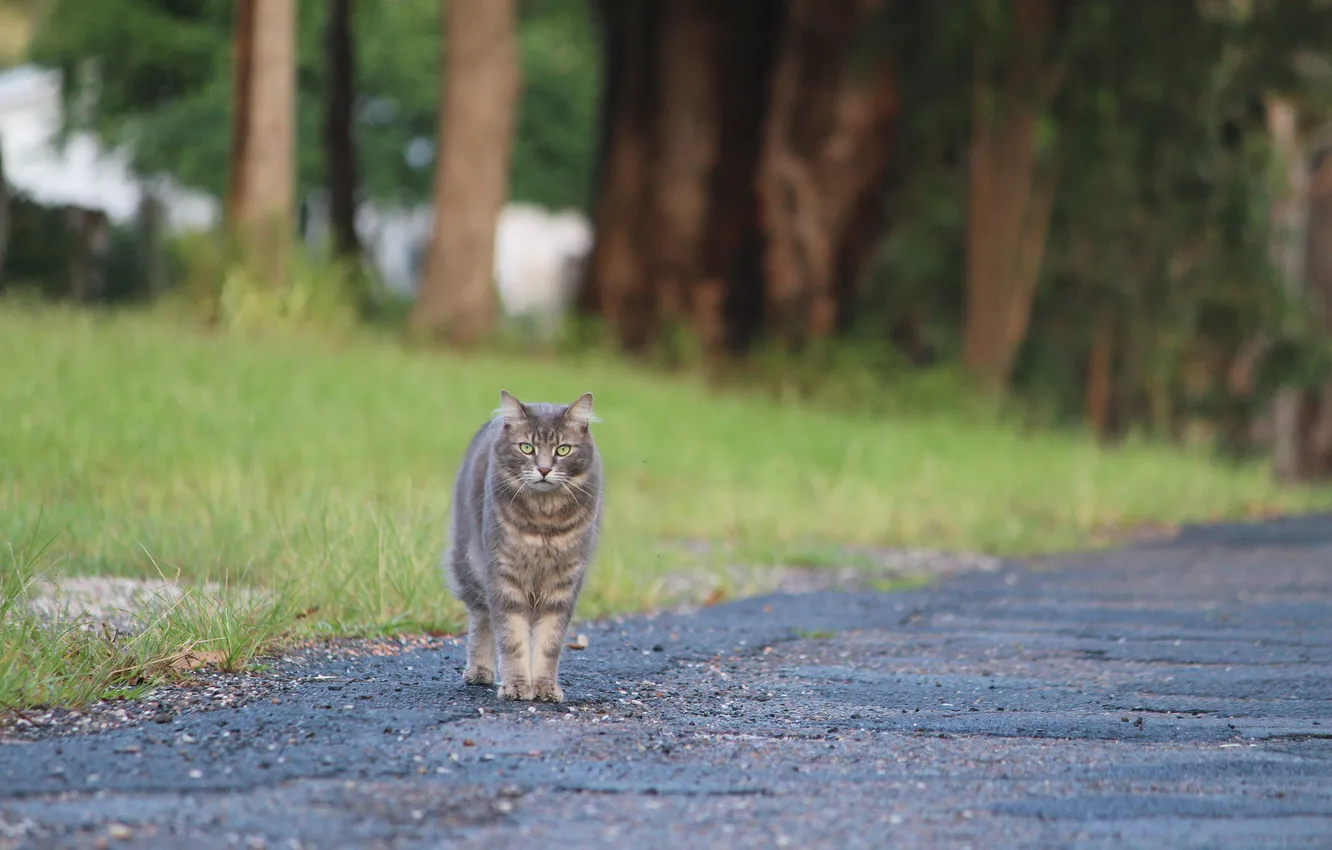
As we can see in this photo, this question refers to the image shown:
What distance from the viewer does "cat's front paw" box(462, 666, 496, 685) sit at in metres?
6.53

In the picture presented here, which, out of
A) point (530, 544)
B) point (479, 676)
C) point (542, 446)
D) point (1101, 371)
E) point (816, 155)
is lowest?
point (479, 676)

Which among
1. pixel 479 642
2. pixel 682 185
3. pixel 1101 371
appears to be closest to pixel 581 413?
pixel 479 642

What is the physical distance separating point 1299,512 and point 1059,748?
1153 cm

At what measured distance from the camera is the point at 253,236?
56.1ft

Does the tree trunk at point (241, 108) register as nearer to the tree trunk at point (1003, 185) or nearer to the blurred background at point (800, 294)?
the blurred background at point (800, 294)

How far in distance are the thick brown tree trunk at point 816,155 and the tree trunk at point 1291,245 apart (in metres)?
6.01

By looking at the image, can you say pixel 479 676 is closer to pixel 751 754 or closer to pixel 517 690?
pixel 517 690

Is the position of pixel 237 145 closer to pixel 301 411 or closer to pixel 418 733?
pixel 301 411

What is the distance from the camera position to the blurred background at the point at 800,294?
42.6 ft

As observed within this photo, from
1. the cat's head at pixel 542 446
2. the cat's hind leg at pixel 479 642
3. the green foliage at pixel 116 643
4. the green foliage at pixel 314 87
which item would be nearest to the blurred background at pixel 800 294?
the green foliage at pixel 116 643

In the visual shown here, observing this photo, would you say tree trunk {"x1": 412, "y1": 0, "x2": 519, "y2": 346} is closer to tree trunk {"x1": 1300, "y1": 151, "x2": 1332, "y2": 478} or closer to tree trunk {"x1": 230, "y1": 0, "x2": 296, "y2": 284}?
tree trunk {"x1": 230, "y1": 0, "x2": 296, "y2": 284}

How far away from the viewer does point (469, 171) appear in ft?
62.2

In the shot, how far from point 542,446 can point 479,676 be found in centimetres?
95

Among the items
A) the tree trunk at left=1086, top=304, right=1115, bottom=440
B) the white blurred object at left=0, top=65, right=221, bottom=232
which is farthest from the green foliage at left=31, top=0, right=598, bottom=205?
the tree trunk at left=1086, top=304, right=1115, bottom=440
